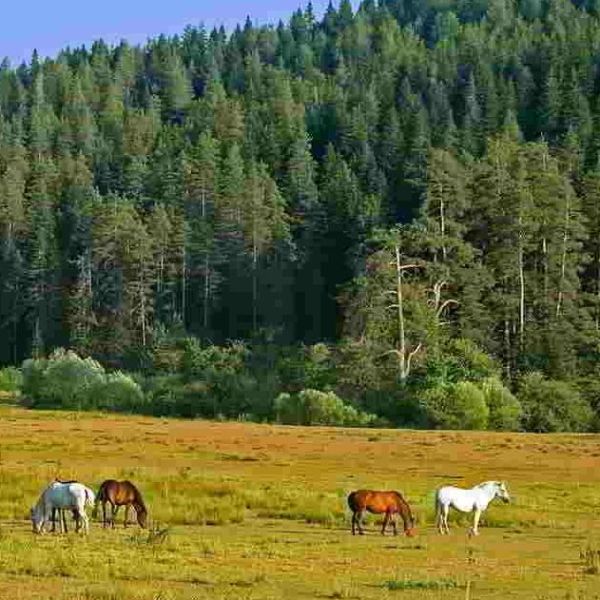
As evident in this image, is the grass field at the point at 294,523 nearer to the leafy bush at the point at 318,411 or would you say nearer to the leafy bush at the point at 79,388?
the leafy bush at the point at 318,411

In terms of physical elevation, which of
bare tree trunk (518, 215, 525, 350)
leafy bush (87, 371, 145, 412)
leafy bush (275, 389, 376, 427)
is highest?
bare tree trunk (518, 215, 525, 350)

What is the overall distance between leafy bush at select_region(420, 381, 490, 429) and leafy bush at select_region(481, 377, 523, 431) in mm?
547

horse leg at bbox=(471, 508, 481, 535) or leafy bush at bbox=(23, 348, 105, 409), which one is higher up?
leafy bush at bbox=(23, 348, 105, 409)

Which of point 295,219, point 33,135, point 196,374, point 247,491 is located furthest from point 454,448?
point 33,135

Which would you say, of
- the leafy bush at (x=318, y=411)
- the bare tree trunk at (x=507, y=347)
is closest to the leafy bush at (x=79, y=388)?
the leafy bush at (x=318, y=411)

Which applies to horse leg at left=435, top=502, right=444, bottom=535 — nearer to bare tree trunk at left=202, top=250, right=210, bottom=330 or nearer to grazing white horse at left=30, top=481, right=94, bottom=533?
grazing white horse at left=30, top=481, right=94, bottom=533

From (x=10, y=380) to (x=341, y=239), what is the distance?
32.1 meters

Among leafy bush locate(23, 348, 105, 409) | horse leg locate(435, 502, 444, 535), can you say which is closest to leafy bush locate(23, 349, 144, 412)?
leafy bush locate(23, 348, 105, 409)

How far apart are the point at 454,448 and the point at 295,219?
6505 centimetres

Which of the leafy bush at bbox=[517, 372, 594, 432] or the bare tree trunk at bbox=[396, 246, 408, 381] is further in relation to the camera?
the bare tree trunk at bbox=[396, 246, 408, 381]

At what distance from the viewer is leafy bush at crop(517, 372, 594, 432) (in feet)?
227

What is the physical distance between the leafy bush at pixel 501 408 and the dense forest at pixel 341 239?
0.11 metres

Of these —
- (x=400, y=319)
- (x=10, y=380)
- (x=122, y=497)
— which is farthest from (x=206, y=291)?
(x=122, y=497)

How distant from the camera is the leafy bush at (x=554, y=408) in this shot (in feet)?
227
